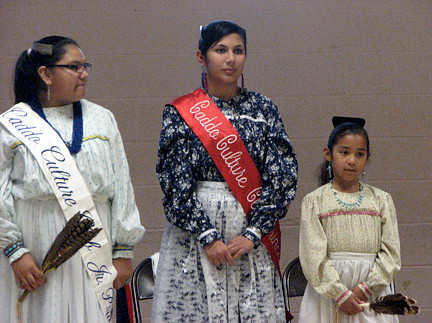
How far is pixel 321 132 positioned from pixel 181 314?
162 centimetres

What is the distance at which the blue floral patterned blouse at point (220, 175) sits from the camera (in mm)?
2199

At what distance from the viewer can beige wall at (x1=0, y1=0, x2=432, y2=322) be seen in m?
3.49

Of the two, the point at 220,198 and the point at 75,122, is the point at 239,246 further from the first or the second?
the point at 75,122

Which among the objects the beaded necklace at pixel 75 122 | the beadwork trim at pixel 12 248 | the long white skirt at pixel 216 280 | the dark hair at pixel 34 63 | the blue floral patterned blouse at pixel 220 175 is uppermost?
the dark hair at pixel 34 63

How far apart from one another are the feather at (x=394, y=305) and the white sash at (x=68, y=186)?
89 cm

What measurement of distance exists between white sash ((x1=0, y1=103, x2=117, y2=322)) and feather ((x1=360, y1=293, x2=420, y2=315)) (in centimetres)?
89

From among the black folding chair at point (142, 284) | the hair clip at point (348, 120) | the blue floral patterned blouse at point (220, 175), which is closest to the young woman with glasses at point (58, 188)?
the blue floral patterned blouse at point (220, 175)

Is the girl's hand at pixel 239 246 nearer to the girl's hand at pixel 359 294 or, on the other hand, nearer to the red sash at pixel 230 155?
the red sash at pixel 230 155

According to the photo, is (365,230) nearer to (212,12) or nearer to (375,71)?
(375,71)

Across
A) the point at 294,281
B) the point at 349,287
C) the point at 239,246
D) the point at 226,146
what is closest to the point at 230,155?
the point at 226,146

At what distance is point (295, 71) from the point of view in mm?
3533

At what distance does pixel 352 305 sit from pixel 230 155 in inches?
26.2

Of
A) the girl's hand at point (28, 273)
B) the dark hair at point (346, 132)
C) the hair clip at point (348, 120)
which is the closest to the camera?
the girl's hand at point (28, 273)

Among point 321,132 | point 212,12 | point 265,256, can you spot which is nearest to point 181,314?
point 265,256
